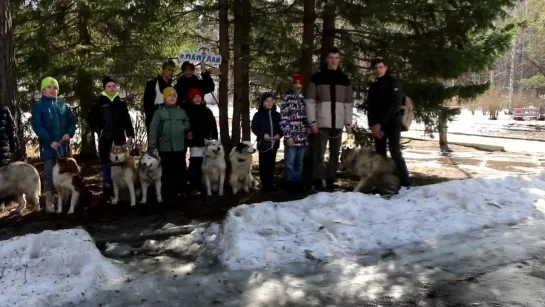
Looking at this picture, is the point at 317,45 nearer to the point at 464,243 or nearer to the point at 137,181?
the point at 137,181

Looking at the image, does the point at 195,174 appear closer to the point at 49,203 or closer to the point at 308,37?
the point at 49,203

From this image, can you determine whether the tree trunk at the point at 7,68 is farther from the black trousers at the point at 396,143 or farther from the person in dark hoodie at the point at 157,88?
the black trousers at the point at 396,143

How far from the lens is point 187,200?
7.20 m

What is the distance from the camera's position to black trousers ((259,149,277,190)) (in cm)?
777

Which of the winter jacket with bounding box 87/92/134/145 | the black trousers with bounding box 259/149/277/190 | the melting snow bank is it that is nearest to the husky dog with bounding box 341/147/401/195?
the melting snow bank

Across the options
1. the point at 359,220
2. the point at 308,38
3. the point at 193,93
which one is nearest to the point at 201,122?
the point at 193,93

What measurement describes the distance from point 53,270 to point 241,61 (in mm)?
5380

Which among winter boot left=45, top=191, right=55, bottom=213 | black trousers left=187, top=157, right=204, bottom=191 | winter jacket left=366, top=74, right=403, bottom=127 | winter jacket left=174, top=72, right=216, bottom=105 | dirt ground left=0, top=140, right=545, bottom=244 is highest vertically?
winter jacket left=174, top=72, right=216, bottom=105

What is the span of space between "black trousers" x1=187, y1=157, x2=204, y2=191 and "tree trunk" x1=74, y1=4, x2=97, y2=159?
3.08 meters

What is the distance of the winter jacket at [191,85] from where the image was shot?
7.65 m

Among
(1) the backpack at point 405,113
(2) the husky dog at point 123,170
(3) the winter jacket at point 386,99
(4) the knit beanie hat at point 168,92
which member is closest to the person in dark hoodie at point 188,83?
(4) the knit beanie hat at point 168,92

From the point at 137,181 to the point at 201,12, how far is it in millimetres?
3783

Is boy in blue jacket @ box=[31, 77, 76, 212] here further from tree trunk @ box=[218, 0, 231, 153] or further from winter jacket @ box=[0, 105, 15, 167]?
tree trunk @ box=[218, 0, 231, 153]

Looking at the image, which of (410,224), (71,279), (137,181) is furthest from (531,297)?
(137,181)
